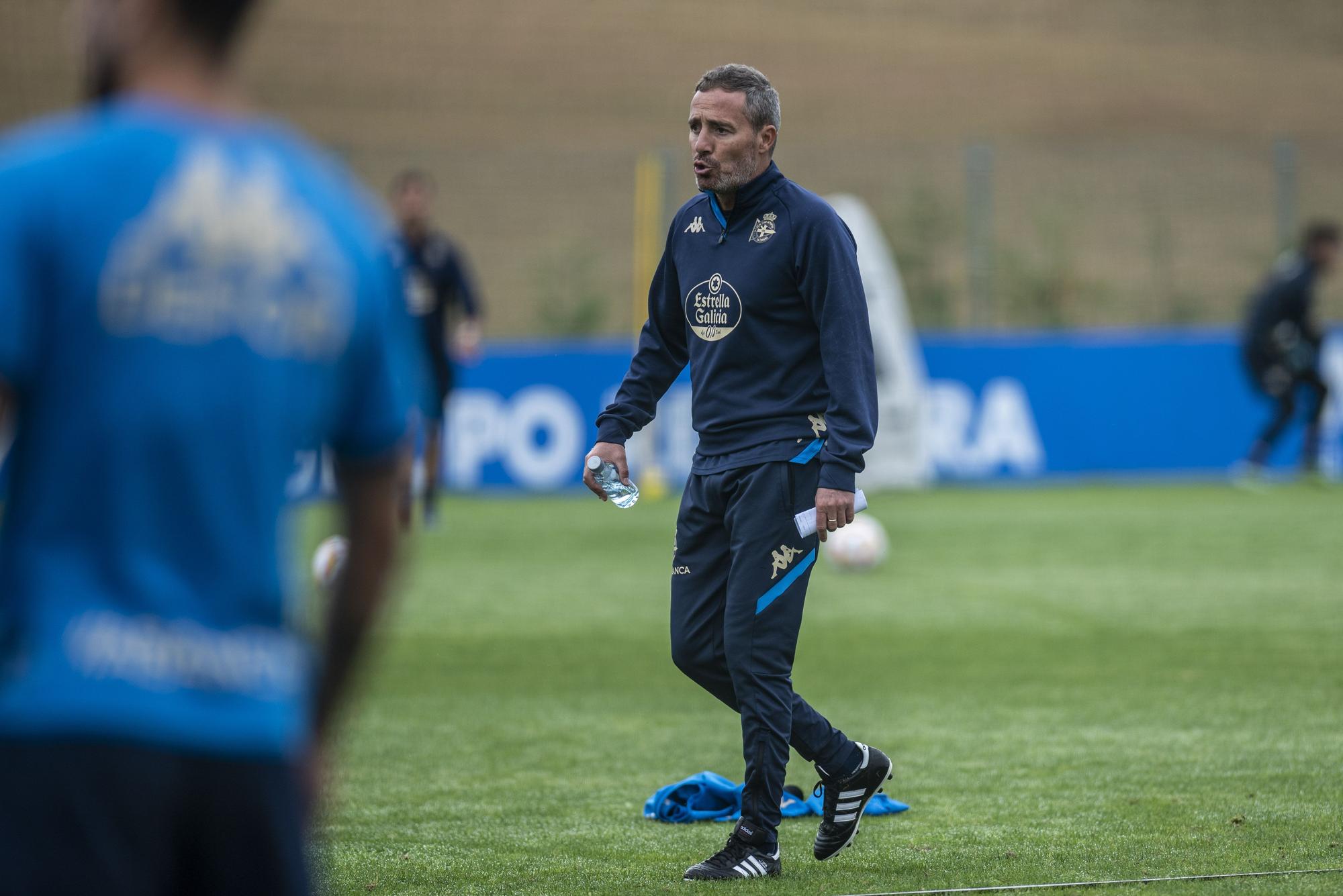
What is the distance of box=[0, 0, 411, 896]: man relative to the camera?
1.77 metres

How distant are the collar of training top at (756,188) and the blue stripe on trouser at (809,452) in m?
0.65

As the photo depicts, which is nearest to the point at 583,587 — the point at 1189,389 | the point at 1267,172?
the point at 1189,389

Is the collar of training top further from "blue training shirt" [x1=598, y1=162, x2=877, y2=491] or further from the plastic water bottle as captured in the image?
the plastic water bottle

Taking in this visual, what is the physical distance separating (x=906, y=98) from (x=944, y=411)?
17.6 metres

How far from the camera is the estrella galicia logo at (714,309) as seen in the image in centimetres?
459

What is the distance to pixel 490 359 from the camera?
58.2 feet

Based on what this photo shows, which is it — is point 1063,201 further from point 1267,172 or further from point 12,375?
point 12,375

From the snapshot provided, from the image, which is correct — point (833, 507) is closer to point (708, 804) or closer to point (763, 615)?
point (763, 615)

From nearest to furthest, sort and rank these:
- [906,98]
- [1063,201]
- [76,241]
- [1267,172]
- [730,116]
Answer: [76,241] → [730,116] → [1267,172] → [1063,201] → [906,98]

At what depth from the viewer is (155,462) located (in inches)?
71.2

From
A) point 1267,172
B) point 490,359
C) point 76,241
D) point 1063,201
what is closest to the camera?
point 76,241

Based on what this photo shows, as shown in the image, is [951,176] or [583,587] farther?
[951,176]

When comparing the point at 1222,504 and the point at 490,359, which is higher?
the point at 490,359

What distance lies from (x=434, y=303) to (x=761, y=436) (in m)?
9.68
